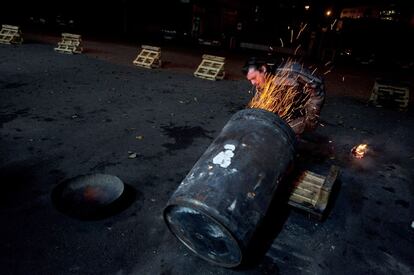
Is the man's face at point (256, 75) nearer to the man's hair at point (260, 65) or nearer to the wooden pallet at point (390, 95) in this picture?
the man's hair at point (260, 65)

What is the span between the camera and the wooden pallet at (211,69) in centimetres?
1206

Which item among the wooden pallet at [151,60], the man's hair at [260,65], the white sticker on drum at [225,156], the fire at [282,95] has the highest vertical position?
the man's hair at [260,65]

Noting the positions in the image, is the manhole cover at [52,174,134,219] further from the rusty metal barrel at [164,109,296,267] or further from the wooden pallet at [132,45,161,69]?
the wooden pallet at [132,45,161,69]

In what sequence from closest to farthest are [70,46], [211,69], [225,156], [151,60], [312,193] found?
[225,156] → [312,193] → [211,69] → [151,60] → [70,46]

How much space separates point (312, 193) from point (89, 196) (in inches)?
128

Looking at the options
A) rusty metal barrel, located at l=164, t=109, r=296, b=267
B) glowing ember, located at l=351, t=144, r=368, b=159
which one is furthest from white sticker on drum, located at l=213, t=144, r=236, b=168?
glowing ember, located at l=351, t=144, r=368, b=159

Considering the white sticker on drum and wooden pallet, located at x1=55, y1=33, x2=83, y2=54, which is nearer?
the white sticker on drum

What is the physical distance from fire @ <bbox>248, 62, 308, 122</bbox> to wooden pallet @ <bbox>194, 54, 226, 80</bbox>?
701cm

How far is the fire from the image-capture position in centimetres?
477

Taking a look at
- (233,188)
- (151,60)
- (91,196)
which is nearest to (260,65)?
(233,188)

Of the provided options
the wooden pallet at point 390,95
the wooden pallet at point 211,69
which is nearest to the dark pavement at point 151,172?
the wooden pallet at point 390,95

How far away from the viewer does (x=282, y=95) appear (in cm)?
A: 511

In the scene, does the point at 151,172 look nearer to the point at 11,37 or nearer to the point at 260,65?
the point at 260,65

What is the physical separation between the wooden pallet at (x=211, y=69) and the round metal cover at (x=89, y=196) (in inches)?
331
